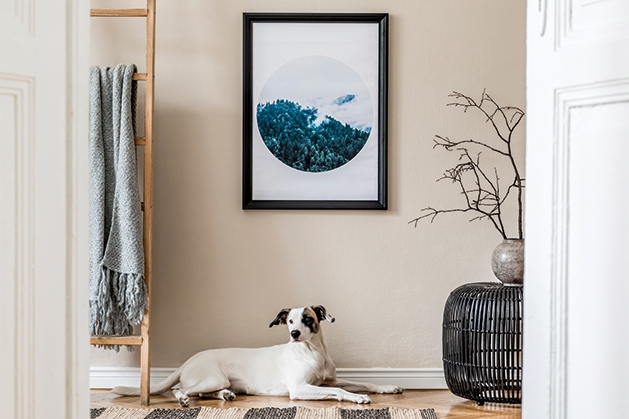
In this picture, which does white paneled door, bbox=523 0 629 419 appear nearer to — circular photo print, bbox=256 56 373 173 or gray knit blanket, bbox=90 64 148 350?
circular photo print, bbox=256 56 373 173

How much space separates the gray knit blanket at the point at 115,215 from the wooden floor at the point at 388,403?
0.31 meters

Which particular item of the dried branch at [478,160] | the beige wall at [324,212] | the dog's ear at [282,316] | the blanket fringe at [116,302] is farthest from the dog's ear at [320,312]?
the blanket fringe at [116,302]

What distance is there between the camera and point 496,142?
2928 mm

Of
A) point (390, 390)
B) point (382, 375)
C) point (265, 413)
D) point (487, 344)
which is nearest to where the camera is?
point (265, 413)

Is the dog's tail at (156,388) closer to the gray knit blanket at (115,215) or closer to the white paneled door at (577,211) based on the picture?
the gray knit blanket at (115,215)

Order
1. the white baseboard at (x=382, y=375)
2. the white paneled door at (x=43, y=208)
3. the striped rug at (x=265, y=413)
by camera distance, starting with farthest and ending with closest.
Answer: the white baseboard at (x=382, y=375) < the striped rug at (x=265, y=413) < the white paneled door at (x=43, y=208)

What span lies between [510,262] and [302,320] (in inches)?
35.5

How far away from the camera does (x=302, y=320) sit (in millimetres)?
2633

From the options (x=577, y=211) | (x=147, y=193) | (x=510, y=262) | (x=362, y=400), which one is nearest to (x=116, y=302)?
(x=147, y=193)

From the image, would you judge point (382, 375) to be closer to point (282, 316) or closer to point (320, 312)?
point (320, 312)

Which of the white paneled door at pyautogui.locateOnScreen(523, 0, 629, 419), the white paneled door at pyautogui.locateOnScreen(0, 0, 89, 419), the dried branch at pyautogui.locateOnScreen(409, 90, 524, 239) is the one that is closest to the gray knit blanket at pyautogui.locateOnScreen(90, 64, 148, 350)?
the dried branch at pyautogui.locateOnScreen(409, 90, 524, 239)

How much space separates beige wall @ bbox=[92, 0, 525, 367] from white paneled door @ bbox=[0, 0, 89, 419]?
5.68ft

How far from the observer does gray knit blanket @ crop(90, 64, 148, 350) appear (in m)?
2.61

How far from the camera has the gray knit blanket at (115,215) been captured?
2605mm
